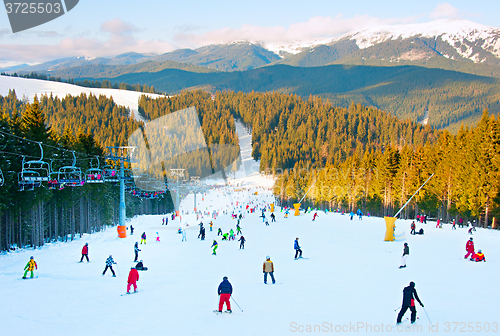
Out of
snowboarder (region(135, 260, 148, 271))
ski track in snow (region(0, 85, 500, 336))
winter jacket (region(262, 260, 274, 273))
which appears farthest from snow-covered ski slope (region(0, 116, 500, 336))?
winter jacket (region(262, 260, 274, 273))

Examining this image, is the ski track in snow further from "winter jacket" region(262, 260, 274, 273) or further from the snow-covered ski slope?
"winter jacket" region(262, 260, 274, 273)

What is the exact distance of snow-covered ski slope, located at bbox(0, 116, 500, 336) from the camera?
10062 mm

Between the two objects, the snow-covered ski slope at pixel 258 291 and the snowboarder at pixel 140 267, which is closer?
the snow-covered ski slope at pixel 258 291

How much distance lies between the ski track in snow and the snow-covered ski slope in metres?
0.04

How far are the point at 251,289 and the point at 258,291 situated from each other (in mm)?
432

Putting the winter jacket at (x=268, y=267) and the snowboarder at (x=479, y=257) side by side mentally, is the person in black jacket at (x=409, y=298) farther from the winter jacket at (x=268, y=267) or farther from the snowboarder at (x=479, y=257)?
the snowboarder at (x=479, y=257)

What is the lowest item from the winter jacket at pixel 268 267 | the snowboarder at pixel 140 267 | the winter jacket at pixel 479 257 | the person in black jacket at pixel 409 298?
the snowboarder at pixel 140 267

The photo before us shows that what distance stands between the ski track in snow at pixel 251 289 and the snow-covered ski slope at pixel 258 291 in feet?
0.12

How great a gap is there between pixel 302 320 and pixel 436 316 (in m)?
3.82

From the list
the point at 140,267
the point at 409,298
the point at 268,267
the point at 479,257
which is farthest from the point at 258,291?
the point at 479,257

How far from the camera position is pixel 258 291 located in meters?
13.9

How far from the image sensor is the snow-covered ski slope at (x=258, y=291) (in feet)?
33.0

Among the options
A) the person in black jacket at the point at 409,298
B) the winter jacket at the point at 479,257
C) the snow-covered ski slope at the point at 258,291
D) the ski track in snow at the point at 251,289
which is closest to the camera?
the person in black jacket at the point at 409,298

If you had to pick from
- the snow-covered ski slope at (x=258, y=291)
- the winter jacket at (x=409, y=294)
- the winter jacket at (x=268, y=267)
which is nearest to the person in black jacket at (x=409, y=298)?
the winter jacket at (x=409, y=294)
